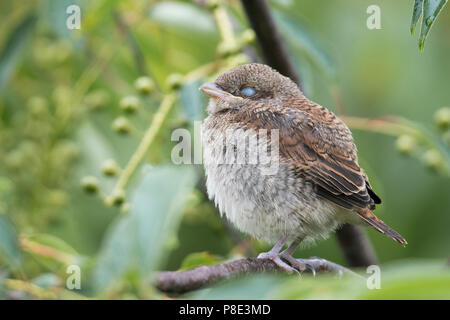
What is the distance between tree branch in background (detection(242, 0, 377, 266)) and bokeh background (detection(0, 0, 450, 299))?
9 centimetres

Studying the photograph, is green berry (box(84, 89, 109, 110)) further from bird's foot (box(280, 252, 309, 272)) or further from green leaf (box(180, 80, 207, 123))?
bird's foot (box(280, 252, 309, 272))

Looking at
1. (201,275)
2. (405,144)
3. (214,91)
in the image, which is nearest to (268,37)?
(214,91)

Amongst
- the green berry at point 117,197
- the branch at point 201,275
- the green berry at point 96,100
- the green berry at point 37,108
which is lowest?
the branch at point 201,275

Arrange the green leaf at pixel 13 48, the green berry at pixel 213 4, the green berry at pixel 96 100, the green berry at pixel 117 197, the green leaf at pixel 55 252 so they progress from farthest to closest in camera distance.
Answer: the green berry at pixel 96 100 < the green leaf at pixel 13 48 < the green berry at pixel 213 4 < the green leaf at pixel 55 252 < the green berry at pixel 117 197

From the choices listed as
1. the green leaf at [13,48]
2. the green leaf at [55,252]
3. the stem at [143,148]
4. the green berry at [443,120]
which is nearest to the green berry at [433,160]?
the green berry at [443,120]

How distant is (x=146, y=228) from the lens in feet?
4.44

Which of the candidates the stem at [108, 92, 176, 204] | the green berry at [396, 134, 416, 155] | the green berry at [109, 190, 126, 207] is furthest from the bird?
the green berry at [396, 134, 416, 155]

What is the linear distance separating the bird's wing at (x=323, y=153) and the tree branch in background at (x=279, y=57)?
0.45 m

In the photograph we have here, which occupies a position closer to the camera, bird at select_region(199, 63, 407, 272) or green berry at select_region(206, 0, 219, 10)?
bird at select_region(199, 63, 407, 272)

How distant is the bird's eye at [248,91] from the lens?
2588 millimetres

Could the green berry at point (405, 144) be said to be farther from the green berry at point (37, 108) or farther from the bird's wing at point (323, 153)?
the green berry at point (37, 108)

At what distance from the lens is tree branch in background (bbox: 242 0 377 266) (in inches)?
104
